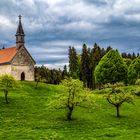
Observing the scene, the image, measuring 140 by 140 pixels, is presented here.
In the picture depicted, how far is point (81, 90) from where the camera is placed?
7162cm

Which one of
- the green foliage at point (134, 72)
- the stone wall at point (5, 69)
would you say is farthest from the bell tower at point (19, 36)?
the green foliage at point (134, 72)

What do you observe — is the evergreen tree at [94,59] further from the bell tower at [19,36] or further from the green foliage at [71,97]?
the green foliage at [71,97]

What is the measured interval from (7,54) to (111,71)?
31.3m

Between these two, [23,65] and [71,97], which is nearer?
[71,97]

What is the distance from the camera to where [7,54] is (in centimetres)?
11919

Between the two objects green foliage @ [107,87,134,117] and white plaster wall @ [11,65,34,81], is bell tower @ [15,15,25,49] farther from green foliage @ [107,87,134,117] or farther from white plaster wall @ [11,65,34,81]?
green foliage @ [107,87,134,117]

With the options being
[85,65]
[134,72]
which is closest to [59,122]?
[134,72]

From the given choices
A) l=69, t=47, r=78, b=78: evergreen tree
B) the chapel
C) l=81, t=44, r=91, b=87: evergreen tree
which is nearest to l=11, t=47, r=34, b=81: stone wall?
the chapel

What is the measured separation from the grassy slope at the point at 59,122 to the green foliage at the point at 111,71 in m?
34.7

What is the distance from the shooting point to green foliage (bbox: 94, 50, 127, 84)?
411 feet

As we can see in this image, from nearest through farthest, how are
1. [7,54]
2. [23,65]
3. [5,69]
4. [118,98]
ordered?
[118,98] < [5,69] < [23,65] < [7,54]

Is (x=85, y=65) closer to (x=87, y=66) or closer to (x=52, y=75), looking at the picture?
(x=87, y=66)

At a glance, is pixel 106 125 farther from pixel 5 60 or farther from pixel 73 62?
pixel 73 62

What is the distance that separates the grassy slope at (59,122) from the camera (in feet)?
185
